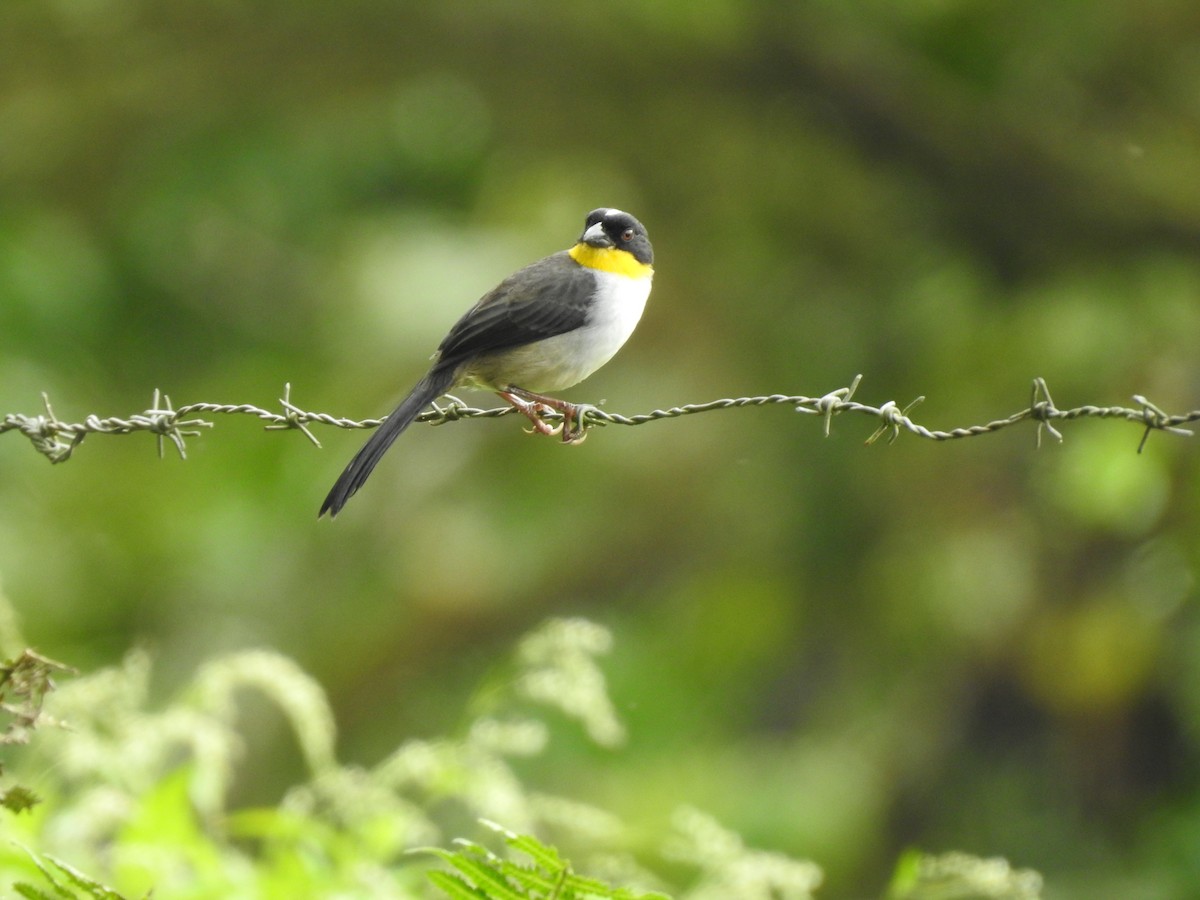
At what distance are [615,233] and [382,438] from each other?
128 cm

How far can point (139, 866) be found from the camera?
377 cm

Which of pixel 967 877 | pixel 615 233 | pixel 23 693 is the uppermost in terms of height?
pixel 615 233

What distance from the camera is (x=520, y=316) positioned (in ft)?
13.3

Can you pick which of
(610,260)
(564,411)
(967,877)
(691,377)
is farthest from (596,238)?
(691,377)

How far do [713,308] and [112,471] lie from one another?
529 cm

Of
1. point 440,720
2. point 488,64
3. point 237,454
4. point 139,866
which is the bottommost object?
point 139,866

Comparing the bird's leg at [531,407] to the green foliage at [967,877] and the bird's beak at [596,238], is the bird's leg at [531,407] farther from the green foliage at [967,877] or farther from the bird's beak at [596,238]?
the green foliage at [967,877]

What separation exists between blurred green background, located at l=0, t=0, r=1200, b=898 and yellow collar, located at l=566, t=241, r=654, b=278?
4318 millimetres

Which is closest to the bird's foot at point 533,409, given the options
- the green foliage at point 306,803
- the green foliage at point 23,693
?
the green foliage at point 306,803

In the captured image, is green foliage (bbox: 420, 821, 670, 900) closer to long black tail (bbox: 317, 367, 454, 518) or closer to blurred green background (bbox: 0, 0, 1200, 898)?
long black tail (bbox: 317, 367, 454, 518)

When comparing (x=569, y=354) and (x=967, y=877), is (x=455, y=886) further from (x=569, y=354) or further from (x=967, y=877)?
(x=569, y=354)

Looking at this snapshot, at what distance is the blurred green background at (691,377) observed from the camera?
29.0ft

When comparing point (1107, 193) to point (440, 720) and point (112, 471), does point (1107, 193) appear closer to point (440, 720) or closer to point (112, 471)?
point (440, 720)

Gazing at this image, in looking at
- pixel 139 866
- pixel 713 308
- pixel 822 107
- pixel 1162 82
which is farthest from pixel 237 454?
pixel 139 866
